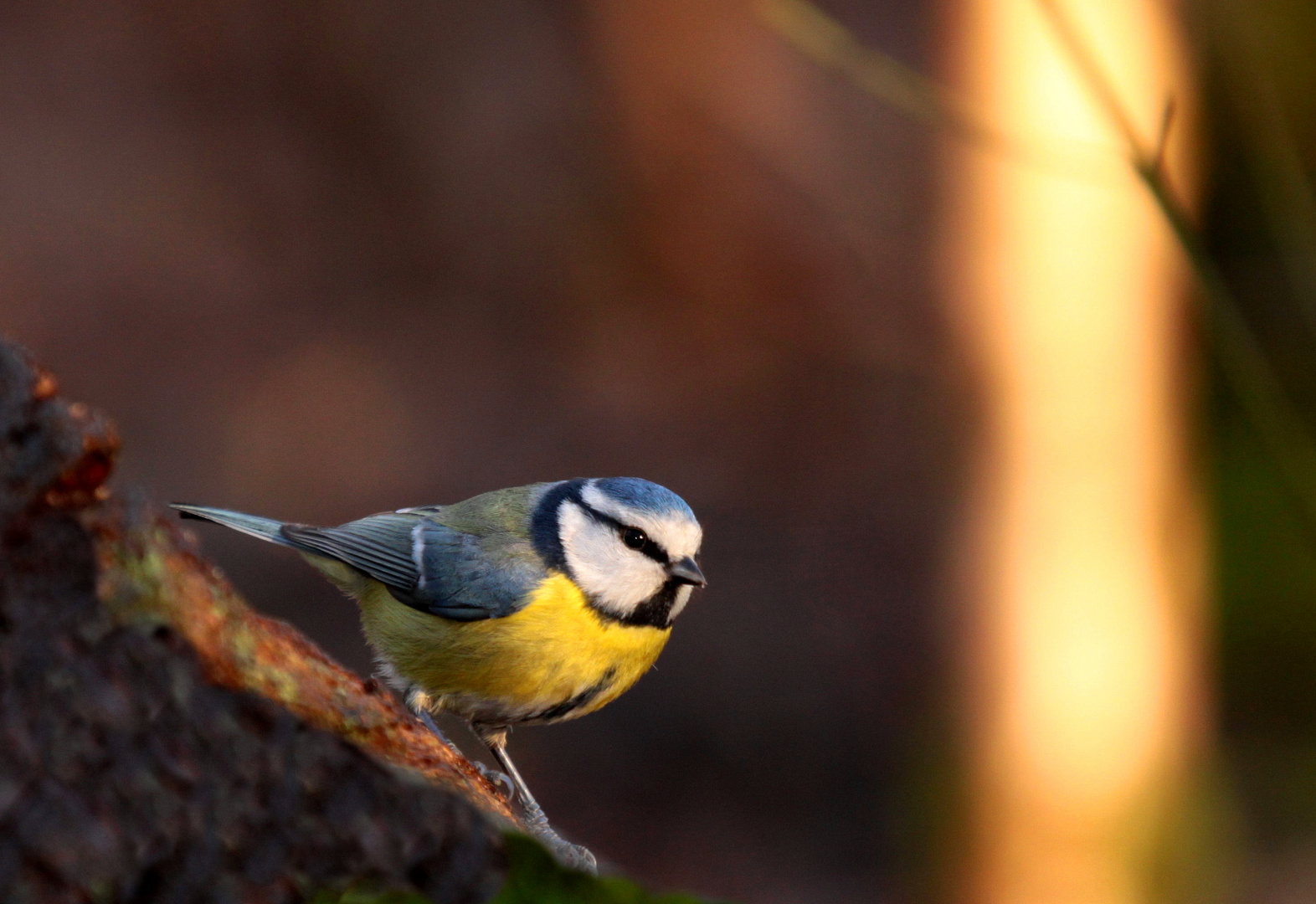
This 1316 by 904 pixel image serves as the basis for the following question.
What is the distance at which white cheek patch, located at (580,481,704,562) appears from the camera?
5.41 ft

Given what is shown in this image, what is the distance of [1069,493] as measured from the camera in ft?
11.8

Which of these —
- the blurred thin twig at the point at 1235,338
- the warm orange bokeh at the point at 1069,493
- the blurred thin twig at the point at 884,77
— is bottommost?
the warm orange bokeh at the point at 1069,493

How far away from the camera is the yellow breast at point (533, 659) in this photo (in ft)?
5.31

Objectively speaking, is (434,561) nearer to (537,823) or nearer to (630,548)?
(630,548)

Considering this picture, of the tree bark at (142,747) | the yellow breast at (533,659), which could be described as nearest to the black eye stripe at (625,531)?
the yellow breast at (533,659)

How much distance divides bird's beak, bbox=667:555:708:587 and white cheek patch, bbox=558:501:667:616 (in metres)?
0.02

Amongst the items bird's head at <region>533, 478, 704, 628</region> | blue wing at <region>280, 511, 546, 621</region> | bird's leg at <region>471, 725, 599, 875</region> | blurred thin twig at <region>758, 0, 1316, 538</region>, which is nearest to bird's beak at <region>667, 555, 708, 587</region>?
bird's head at <region>533, 478, 704, 628</region>

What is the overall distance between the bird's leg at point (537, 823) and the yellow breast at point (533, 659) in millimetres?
62

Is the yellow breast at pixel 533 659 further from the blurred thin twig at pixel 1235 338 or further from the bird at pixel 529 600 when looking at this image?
the blurred thin twig at pixel 1235 338

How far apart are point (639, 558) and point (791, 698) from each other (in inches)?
90.1

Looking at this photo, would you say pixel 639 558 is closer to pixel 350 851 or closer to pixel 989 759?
pixel 350 851

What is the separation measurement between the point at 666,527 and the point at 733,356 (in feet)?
6.85

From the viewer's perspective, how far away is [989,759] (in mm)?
3689

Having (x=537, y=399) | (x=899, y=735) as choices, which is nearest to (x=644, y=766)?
(x=899, y=735)
